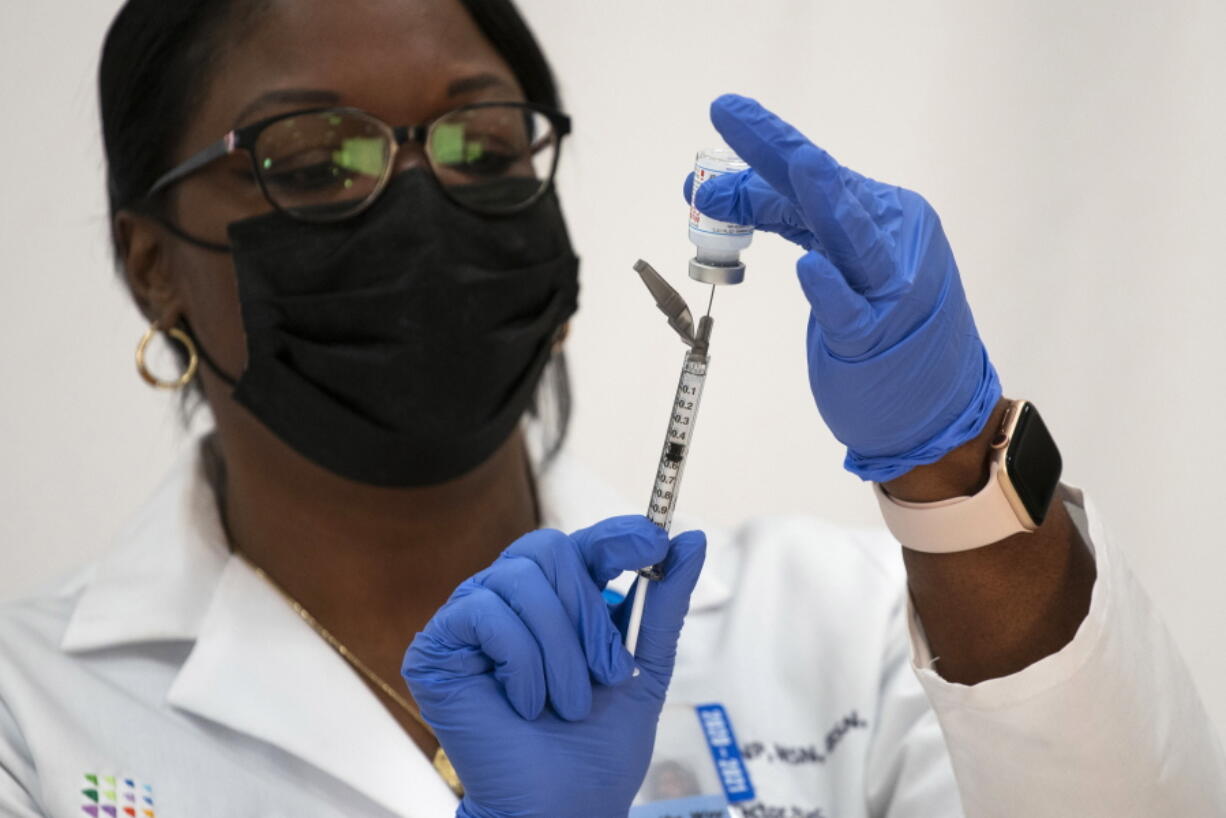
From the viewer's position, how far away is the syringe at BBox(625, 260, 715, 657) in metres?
1.04

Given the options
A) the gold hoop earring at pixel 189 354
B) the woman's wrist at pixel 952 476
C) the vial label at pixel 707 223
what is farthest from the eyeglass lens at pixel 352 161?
the woman's wrist at pixel 952 476

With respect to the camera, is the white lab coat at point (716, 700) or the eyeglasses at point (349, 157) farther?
the eyeglasses at point (349, 157)

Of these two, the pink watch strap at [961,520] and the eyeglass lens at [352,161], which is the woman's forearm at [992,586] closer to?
the pink watch strap at [961,520]

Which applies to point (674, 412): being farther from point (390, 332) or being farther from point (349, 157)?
point (349, 157)

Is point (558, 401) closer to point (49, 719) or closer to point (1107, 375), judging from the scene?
point (49, 719)

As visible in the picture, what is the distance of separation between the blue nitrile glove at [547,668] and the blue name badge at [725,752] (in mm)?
283

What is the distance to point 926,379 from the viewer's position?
42.0 inches

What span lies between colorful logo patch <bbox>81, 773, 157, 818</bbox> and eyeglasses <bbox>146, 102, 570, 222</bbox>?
0.60m

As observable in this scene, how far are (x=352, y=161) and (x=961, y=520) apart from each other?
2.39 feet

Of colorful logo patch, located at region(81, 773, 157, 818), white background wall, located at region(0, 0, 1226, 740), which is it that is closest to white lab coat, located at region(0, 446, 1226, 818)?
colorful logo patch, located at region(81, 773, 157, 818)

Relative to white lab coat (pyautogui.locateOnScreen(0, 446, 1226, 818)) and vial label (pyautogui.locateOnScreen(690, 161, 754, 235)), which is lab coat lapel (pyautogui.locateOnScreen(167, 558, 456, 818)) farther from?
vial label (pyautogui.locateOnScreen(690, 161, 754, 235))

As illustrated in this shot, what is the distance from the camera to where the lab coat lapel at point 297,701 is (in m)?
1.35

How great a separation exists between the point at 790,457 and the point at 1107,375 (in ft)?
1.88

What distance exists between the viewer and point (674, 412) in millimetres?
1138
